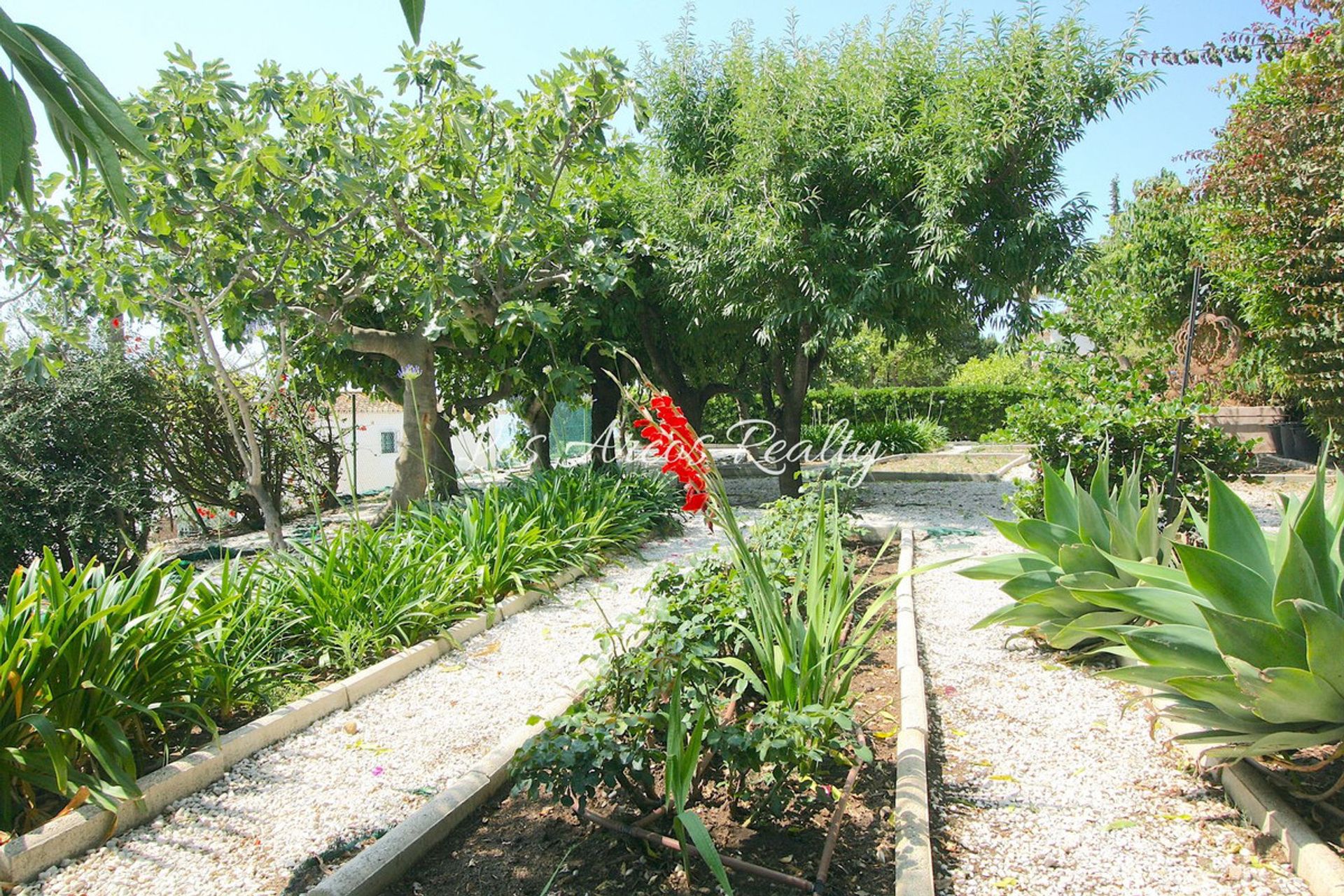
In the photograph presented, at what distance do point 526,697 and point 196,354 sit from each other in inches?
215

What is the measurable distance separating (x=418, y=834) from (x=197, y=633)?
5.36 feet

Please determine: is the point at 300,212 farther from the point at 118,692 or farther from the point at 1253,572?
the point at 1253,572

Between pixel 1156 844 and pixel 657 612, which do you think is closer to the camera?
pixel 1156 844

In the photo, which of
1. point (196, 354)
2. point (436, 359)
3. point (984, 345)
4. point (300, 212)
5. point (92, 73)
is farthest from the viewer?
point (984, 345)

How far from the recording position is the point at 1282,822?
2256 mm

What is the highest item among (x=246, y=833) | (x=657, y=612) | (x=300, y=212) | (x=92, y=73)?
(x=300, y=212)

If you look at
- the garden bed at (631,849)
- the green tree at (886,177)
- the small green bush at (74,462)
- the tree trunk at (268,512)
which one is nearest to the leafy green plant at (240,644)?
the garden bed at (631,849)

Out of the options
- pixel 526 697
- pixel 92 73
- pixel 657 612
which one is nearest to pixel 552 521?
pixel 526 697

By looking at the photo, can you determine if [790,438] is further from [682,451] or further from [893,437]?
[682,451]

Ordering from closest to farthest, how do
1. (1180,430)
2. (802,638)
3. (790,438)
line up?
(802,638)
(1180,430)
(790,438)

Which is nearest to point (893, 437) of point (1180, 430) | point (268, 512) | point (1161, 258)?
point (1161, 258)

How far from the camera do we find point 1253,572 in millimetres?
2430

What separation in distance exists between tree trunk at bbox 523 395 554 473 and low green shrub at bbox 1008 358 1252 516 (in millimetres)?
4658

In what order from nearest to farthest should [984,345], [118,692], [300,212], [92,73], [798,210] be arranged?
[92,73]
[118,692]
[300,212]
[798,210]
[984,345]
